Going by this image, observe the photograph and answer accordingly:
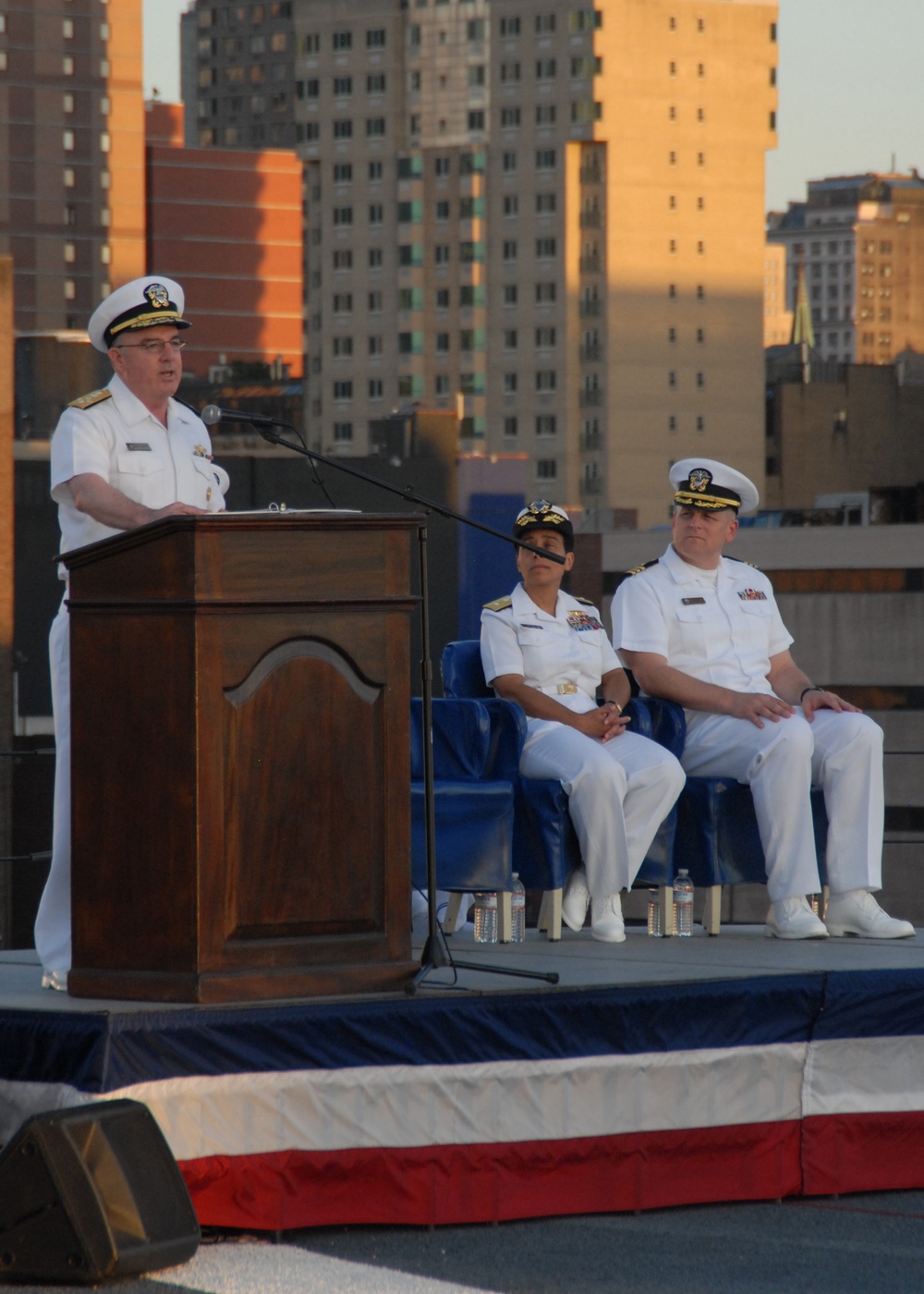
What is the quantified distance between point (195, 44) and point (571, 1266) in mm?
169532

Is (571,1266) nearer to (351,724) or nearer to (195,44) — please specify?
(351,724)

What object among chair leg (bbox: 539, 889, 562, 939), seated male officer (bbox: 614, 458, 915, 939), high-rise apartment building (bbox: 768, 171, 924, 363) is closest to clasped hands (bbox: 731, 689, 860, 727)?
seated male officer (bbox: 614, 458, 915, 939)

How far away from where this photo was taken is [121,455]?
495cm

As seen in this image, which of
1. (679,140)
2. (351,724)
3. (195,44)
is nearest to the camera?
(351,724)

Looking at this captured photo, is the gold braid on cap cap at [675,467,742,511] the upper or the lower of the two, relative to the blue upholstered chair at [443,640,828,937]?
upper

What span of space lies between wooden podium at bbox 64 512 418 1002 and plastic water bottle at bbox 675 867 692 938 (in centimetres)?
157

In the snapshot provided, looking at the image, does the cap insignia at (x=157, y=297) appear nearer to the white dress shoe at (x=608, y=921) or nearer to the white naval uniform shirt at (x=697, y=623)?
the white naval uniform shirt at (x=697, y=623)

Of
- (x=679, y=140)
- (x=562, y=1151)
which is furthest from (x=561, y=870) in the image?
(x=679, y=140)

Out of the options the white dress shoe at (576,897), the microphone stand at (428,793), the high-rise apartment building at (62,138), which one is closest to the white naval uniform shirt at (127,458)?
the microphone stand at (428,793)

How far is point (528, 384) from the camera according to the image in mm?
115375

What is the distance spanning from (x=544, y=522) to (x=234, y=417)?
62.0 inches

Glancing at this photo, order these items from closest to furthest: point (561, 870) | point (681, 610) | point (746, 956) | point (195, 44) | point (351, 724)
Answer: point (351, 724) → point (746, 956) → point (561, 870) → point (681, 610) → point (195, 44)

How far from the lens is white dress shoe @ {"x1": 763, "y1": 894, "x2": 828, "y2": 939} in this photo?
5.65 metres

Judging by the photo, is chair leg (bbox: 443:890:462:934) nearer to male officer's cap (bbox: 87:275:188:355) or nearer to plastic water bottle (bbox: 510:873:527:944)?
plastic water bottle (bbox: 510:873:527:944)
